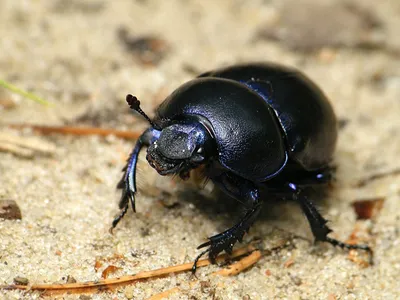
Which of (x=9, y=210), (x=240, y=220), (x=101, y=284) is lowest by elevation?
(x=101, y=284)

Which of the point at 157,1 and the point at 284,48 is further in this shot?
the point at 157,1

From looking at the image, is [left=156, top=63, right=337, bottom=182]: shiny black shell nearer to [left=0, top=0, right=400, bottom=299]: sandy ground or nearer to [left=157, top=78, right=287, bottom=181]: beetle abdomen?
[left=157, top=78, right=287, bottom=181]: beetle abdomen

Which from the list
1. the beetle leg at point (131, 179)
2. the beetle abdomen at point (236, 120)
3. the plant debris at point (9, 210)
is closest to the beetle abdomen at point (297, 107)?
the beetle abdomen at point (236, 120)

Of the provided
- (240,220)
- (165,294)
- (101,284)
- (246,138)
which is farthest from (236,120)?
(101,284)

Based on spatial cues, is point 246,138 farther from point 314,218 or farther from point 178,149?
point 314,218

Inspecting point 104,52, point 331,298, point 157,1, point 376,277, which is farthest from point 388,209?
point 157,1

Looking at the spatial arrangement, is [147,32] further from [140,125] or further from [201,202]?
[201,202]

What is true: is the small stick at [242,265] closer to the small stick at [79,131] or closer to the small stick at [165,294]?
the small stick at [165,294]
